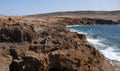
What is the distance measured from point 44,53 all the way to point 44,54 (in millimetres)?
61

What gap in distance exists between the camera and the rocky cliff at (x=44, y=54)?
9.17m

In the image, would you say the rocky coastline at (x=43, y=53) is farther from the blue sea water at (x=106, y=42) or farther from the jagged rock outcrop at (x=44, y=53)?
the blue sea water at (x=106, y=42)

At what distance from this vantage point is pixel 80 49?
9805mm

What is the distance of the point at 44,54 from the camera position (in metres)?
9.44

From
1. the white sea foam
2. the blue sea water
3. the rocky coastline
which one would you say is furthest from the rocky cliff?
the blue sea water

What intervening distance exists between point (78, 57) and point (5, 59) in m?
2.16

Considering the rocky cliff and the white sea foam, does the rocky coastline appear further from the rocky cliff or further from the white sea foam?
the white sea foam

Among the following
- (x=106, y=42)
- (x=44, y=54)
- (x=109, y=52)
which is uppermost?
(x=44, y=54)

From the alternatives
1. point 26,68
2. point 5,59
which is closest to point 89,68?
point 26,68

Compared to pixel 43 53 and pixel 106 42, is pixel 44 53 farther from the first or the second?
pixel 106 42

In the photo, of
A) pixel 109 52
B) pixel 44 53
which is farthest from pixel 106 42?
pixel 44 53

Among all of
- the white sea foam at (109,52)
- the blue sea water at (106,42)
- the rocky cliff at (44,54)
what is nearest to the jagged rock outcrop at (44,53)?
the rocky cliff at (44,54)

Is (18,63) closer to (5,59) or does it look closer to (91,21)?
(5,59)

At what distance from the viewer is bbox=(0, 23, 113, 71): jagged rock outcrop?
917 cm
